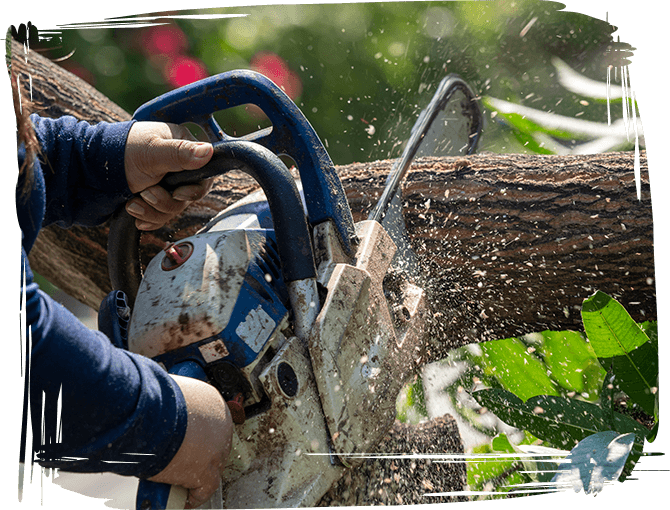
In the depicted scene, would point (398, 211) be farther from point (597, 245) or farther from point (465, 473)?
point (465, 473)

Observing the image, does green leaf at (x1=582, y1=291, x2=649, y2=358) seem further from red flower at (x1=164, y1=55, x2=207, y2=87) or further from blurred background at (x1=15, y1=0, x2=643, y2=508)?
red flower at (x1=164, y1=55, x2=207, y2=87)

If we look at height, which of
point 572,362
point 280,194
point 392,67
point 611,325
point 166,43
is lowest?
point 572,362

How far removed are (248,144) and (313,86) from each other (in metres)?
1.68

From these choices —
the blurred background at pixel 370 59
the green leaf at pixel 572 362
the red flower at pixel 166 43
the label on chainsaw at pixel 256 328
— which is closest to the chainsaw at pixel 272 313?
the label on chainsaw at pixel 256 328

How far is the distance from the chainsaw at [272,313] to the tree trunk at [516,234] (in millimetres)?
373

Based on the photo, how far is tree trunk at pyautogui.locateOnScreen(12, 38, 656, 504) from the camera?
1493mm

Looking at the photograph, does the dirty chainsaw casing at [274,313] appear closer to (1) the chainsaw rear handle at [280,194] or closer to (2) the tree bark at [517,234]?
(1) the chainsaw rear handle at [280,194]

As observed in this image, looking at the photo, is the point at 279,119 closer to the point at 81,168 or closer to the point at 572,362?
the point at 81,168

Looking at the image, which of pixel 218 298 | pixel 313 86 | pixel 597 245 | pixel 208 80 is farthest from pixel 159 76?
pixel 597 245

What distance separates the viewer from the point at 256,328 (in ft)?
3.10

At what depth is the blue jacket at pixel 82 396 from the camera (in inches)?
26.4

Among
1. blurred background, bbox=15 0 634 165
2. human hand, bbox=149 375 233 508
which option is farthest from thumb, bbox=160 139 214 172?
blurred background, bbox=15 0 634 165

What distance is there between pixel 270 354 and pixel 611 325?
0.75 meters

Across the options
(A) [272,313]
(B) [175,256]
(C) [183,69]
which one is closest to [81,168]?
(B) [175,256]
